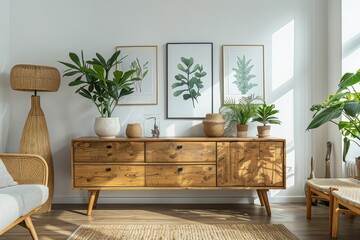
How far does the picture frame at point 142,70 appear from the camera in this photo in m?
3.57

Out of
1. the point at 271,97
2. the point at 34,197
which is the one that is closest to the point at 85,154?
the point at 34,197

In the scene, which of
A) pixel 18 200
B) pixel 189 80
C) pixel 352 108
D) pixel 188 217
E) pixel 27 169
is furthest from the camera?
pixel 189 80


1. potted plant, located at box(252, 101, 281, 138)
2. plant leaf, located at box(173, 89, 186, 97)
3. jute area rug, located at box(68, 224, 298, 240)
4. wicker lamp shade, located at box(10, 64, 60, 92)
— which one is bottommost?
jute area rug, located at box(68, 224, 298, 240)

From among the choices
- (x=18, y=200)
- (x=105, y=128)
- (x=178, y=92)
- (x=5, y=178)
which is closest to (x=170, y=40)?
(x=178, y=92)

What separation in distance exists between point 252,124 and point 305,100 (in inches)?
25.3

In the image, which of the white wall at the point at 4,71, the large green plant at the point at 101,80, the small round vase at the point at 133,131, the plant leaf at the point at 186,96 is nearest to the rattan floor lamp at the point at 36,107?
the large green plant at the point at 101,80

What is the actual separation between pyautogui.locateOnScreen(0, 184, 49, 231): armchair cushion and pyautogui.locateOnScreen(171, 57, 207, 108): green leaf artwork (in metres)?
1.73

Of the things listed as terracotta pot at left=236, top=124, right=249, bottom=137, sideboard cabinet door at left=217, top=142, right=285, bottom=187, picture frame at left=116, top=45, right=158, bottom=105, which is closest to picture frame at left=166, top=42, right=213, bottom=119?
picture frame at left=116, top=45, right=158, bottom=105

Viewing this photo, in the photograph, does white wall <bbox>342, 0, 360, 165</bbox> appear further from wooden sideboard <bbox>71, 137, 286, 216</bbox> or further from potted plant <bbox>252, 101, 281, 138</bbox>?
wooden sideboard <bbox>71, 137, 286, 216</bbox>

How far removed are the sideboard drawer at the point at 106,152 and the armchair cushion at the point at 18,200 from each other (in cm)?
67

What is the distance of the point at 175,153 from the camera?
3100 mm

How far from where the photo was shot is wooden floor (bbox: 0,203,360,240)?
2643 millimetres

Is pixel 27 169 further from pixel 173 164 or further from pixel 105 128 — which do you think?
pixel 173 164

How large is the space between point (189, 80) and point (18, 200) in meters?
2.09
